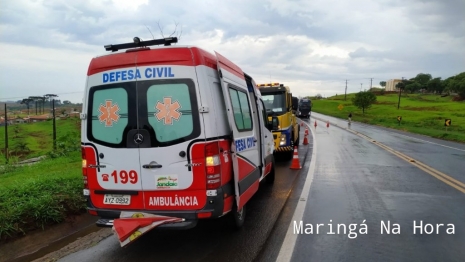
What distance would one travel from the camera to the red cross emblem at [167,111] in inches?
167

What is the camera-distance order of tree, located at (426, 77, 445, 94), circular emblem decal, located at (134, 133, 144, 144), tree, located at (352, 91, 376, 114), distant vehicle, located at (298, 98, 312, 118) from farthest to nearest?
1. tree, located at (426, 77, 445, 94)
2. tree, located at (352, 91, 376, 114)
3. distant vehicle, located at (298, 98, 312, 118)
4. circular emblem decal, located at (134, 133, 144, 144)

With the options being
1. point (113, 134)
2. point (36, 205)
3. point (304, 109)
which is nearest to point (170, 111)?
point (113, 134)

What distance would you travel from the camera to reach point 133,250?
15.1 feet

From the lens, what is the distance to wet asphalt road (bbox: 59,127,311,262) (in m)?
4.34

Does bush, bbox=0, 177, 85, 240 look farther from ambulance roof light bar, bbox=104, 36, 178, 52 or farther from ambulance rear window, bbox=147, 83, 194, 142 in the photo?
ambulance roof light bar, bbox=104, 36, 178, 52

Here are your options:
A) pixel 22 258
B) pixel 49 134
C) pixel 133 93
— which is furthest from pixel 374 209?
pixel 49 134

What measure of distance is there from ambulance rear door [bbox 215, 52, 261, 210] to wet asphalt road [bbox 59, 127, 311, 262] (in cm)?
46

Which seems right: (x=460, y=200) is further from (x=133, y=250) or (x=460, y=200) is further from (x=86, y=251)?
(x=86, y=251)

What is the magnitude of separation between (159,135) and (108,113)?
0.78 metres

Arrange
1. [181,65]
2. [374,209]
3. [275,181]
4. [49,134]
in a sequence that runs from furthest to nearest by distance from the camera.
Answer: [49,134] → [275,181] → [374,209] → [181,65]

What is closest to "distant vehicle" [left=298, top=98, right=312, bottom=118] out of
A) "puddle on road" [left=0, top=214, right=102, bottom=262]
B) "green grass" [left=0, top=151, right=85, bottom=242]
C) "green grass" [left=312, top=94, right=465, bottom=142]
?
"green grass" [left=312, top=94, right=465, bottom=142]

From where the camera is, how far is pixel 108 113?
4.48m

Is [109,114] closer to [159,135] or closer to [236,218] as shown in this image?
[159,135]

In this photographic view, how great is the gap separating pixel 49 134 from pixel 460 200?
5338cm
